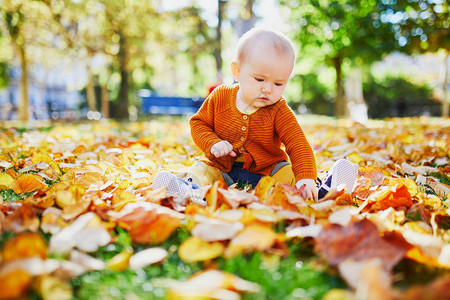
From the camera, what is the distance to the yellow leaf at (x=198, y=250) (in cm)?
108

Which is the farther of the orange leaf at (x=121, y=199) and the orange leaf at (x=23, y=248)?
the orange leaf at (x=121, y=199)

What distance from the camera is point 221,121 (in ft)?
7.15

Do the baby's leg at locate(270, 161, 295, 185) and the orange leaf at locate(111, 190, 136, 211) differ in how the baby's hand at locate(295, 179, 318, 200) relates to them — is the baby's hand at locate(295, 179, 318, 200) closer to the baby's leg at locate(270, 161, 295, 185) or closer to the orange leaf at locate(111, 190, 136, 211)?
the baby's leg at locate(270, 161, 295, 185)

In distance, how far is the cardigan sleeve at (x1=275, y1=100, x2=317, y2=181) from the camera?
1965 millimetres

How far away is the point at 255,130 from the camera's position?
6.91ft

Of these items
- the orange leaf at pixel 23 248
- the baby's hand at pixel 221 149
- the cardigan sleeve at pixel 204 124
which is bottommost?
the orange leaf at pixel 23 248

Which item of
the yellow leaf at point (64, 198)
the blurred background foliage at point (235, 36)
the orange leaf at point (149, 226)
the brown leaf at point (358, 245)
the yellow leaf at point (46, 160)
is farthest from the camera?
the blurred background foliage at point (235, 36)

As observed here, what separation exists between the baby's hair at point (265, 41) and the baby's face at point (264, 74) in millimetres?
24

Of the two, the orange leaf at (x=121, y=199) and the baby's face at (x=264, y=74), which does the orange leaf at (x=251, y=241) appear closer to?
the orange leaf at (x=121, y=199)

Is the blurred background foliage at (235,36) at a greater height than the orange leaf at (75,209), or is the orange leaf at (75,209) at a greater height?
the blurred background foliage at (235,36)

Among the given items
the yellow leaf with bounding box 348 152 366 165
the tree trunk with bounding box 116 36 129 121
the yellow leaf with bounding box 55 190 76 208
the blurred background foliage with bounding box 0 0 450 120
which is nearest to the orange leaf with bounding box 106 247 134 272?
the yellow leaf with bounding box 55 190 76 208

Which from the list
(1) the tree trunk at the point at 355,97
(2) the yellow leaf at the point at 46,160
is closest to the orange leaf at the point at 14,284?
(2) the yellow leaf at the point at 46,160

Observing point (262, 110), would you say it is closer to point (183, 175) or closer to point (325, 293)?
point (183, 175)

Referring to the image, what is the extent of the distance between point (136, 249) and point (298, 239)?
52 centimetres
